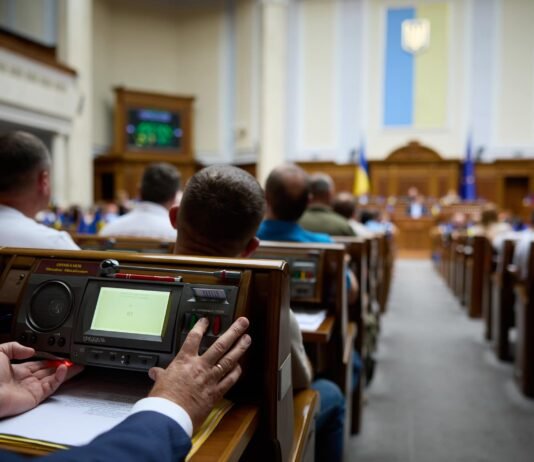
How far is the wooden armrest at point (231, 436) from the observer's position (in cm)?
79

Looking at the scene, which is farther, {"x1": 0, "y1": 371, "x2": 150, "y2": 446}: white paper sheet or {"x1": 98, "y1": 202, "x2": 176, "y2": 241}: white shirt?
{"x1": 98, "y1": 202, "x2": 176, "y2": 241}: white shirt

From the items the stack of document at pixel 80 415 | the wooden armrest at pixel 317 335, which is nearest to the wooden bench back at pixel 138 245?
the wooden armrest at pixel 317 335

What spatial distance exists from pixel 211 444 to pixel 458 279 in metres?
5.85

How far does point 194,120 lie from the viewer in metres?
14.6

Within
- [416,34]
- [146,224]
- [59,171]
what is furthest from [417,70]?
[146,224]

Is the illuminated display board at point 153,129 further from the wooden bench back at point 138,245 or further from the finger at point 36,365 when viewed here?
the finger at point 36,365

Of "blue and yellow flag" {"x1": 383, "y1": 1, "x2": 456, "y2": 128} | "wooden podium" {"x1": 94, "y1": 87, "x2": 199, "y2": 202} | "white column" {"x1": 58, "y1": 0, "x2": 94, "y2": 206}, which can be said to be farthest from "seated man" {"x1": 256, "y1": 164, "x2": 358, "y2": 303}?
"blue and yellow flag" {"x1": 383, "y1": 1, "x2": 456, "y2": 128}

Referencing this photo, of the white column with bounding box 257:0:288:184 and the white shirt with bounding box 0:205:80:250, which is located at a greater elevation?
the white column with bounding box 257:0:288:184

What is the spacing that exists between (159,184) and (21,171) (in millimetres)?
1207

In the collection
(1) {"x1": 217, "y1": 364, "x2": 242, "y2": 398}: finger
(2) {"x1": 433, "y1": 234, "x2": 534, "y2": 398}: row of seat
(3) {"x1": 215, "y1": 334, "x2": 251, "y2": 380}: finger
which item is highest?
(3) {"x1": 215, "y1": 334, "x2": 251, "y2": 380}: finger

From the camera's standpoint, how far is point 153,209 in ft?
10.1

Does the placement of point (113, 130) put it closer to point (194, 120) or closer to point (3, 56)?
point (194, 120)

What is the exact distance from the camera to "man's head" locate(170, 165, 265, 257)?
3.51 ft

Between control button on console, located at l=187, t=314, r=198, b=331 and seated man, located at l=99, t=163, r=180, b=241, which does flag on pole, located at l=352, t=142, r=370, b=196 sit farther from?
control button on console, located at l=187, t=314, r=198, b=331
